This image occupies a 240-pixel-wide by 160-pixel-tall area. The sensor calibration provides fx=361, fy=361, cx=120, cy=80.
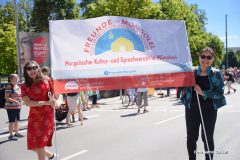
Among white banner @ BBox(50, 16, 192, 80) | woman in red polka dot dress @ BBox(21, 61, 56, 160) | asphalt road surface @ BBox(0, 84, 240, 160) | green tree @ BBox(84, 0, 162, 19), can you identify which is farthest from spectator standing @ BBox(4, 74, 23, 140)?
green tree @ BBox(84, 0, 162, 19)

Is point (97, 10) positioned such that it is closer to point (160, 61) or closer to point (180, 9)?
point (180, 9)

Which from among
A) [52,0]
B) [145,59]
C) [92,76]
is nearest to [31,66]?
[92,76]

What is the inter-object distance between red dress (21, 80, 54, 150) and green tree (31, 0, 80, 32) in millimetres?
37613

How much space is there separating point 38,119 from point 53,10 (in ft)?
126

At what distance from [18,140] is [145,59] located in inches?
200

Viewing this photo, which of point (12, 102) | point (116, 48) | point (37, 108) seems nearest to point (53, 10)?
point (12, 102)

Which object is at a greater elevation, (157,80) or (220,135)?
(157,80)

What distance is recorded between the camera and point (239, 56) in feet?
278

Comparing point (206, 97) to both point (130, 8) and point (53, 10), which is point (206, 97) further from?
point (53, 10)

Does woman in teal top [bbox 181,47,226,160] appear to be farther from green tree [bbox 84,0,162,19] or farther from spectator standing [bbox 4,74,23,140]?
green tree [bbox 84,0,162,19]

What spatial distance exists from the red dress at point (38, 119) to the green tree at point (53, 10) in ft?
123

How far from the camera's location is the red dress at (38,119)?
491cm

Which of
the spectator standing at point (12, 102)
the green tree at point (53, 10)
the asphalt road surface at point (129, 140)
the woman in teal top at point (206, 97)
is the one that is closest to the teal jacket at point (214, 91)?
the woman in teal top at point (206, 97)

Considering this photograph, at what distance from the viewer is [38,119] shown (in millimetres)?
4941
